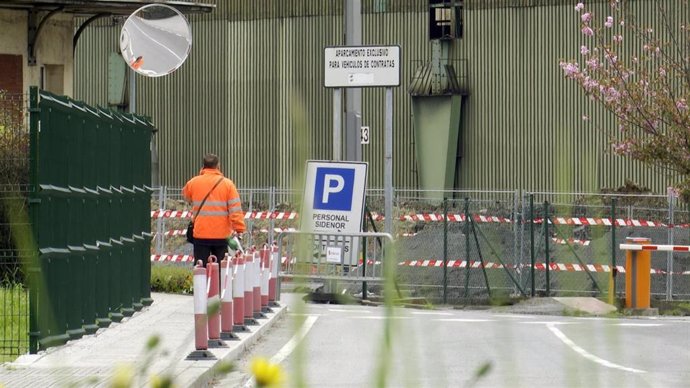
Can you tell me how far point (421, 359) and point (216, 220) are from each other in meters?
4.37

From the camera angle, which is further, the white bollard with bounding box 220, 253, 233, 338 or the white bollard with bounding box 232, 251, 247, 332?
the white bollard with bounding box 232, 251, 247, 332

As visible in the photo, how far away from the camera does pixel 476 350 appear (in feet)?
47.8

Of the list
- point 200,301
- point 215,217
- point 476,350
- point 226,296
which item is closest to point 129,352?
point 200,301

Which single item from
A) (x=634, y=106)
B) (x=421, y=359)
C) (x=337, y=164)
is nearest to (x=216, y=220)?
(x=421, y=359)

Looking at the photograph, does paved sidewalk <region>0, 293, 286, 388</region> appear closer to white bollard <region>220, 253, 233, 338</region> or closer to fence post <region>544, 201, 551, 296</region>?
white bollard <region>220, 253, 233, 338</region>

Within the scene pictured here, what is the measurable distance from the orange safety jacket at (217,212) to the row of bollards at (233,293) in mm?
345

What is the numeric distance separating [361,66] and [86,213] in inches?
385

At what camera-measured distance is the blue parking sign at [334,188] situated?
75.3 ft

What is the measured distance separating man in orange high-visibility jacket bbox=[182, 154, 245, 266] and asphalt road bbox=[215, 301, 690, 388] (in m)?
1.08

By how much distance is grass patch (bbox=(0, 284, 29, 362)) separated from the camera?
1258 centimetres

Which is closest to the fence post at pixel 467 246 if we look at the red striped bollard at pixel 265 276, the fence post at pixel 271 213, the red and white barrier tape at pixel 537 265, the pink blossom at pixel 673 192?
the red and white barrier tape at pixel 537 265

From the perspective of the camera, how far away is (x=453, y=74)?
39.4m

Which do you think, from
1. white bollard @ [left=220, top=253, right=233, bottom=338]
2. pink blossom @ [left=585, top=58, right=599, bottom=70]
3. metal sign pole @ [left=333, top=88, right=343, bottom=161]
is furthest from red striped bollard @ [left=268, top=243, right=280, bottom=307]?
pink blossom @ [left=585, top=58, right=599, bottom=70]

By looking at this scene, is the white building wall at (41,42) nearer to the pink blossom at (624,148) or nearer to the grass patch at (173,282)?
the grass patch at (173,282)
